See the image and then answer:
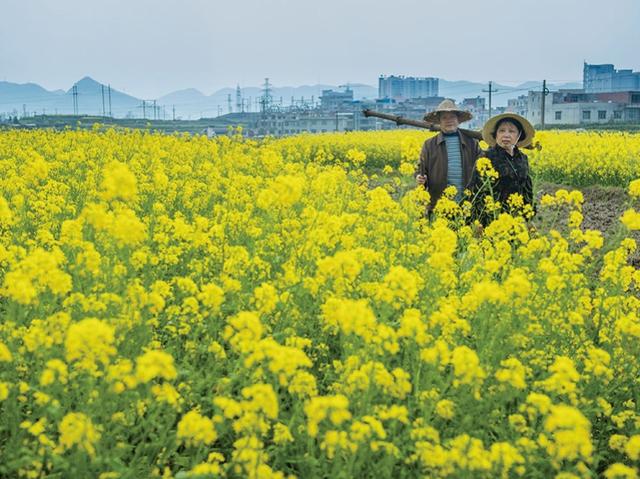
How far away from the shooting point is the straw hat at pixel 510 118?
249 inches

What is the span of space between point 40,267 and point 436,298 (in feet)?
6.10

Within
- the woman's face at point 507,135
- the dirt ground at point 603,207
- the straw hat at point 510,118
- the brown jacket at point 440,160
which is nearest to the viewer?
the woman's face at point 507,135

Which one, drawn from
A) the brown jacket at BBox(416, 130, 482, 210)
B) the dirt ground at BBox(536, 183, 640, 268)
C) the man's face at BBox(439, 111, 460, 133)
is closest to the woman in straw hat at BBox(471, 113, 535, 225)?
the brown jacket at BBox(416, 130, 482, 210)

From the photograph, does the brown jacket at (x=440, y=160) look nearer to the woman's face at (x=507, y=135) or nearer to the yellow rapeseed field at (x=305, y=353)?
the woman's face at (x=507, y=135)

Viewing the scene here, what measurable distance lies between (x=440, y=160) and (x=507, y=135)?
75 cm


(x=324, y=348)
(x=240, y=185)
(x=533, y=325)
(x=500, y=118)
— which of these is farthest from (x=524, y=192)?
(x=324, y=348)

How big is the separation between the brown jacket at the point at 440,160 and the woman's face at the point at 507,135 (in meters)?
0.45

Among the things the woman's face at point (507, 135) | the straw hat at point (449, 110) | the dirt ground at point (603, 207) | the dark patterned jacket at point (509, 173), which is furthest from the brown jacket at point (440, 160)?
the dirt ground at point (603, 207)

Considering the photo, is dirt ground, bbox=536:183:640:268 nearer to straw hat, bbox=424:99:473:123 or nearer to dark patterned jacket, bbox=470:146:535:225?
straw hat, bbox=424:99:473:123

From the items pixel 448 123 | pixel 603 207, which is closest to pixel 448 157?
pixel 448 123

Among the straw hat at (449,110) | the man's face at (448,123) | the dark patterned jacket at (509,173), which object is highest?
the straw hat at (449,110)

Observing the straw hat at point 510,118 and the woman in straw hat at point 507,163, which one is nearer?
the woman in straw hat at point 507,163

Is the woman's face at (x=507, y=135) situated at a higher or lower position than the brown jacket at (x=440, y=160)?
higher

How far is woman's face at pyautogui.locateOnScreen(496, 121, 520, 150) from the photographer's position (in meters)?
6.14
